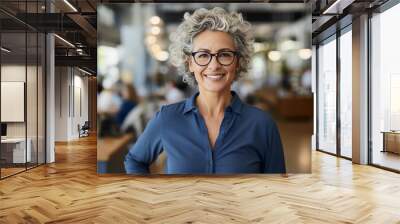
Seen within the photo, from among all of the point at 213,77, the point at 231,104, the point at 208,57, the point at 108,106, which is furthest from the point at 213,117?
the point at 108,106

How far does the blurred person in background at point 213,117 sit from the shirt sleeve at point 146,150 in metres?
0.01

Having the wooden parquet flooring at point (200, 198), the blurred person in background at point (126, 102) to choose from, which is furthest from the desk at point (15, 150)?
the blurred person in background at point (126, 102)

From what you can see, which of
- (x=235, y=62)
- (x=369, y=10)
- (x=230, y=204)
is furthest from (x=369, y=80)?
(x=230, y=204)

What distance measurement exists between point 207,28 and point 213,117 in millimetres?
1230

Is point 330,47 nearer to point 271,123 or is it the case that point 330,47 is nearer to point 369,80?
point 369,80

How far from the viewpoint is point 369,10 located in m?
7.96

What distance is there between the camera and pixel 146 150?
582cm

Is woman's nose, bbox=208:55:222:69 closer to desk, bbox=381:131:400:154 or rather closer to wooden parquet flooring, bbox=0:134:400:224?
wooden parquet flooring, bbox=0:134:400:224

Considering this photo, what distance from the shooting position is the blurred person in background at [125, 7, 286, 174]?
558cm

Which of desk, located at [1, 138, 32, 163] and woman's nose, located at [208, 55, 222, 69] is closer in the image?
woman's nose, located at [208, 55, 222, 69]

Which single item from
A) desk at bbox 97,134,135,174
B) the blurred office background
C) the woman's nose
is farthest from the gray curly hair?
desk at bbox 97,134,135,174

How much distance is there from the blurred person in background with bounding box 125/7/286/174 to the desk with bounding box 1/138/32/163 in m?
2.37

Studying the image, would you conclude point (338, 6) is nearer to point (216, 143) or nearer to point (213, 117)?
point (213, 117)

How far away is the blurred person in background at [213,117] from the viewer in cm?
558
